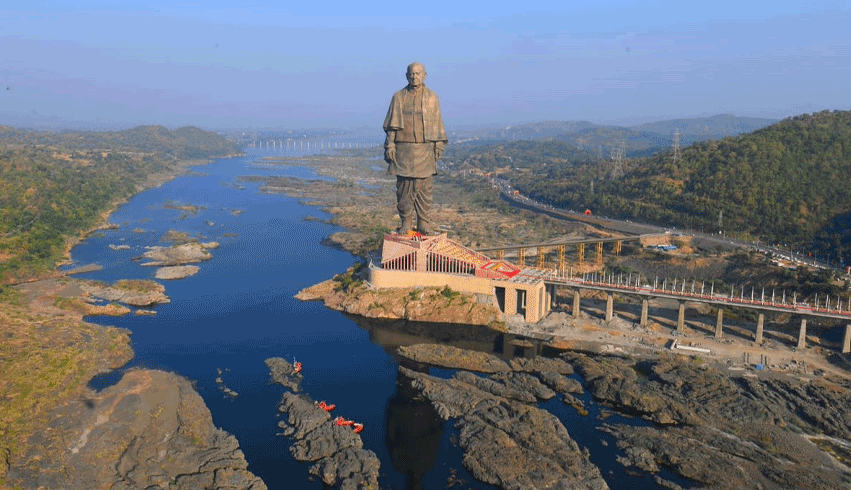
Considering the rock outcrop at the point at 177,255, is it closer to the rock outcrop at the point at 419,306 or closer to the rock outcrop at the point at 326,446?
the rock outcrop at the point at 419,306

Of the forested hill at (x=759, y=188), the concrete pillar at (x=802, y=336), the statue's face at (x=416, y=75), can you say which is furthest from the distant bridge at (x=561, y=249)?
the concrete pillar at (x=802, y=336)

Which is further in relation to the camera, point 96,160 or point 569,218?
→ point 96,160

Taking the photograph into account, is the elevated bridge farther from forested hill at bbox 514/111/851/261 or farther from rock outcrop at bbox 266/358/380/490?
Answer: rock outcrop at bbox 266/358/380/490

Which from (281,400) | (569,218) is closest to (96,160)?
(569,218)

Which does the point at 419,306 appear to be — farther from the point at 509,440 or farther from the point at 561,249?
the point at 509,440

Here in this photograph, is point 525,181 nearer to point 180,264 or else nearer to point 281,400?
point 180,264

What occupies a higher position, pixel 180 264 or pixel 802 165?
pixel 802 165
